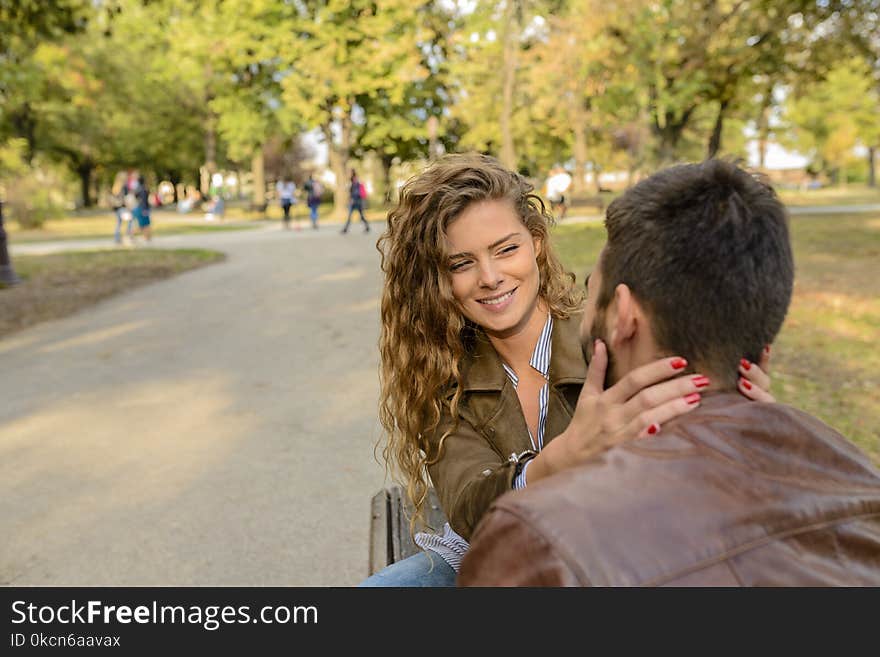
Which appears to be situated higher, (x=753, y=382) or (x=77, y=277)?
(x=753, y=382)

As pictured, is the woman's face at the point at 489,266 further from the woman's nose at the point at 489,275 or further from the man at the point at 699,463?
the man at the point at 699,463

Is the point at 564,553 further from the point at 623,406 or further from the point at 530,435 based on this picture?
the point at 530,435

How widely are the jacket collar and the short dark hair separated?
3.11 ft

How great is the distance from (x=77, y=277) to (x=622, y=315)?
14.9 m

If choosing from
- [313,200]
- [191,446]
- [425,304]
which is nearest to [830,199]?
[313,200]

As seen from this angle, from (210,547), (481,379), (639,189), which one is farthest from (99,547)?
(639,189)

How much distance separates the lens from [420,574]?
245 centimetres

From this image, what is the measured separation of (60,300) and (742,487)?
1265cm

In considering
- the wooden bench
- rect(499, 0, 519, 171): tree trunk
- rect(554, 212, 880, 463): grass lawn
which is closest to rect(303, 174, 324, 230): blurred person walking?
rect(499, 0, 519, 171): tree trunk

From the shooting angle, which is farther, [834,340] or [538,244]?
[834,340]

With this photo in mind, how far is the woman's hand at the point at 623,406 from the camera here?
1.36m

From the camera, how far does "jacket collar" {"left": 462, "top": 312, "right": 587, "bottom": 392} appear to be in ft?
7.72

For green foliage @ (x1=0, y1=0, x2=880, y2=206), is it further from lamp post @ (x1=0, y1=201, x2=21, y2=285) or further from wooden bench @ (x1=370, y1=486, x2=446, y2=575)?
wooden bench @ (x1=370, y1=486, x2=446, y2=575)

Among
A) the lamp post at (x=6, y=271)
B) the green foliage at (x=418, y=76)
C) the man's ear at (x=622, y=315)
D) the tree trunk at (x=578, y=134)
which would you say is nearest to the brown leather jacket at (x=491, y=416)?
the man's ear at (x=622, y=315)
